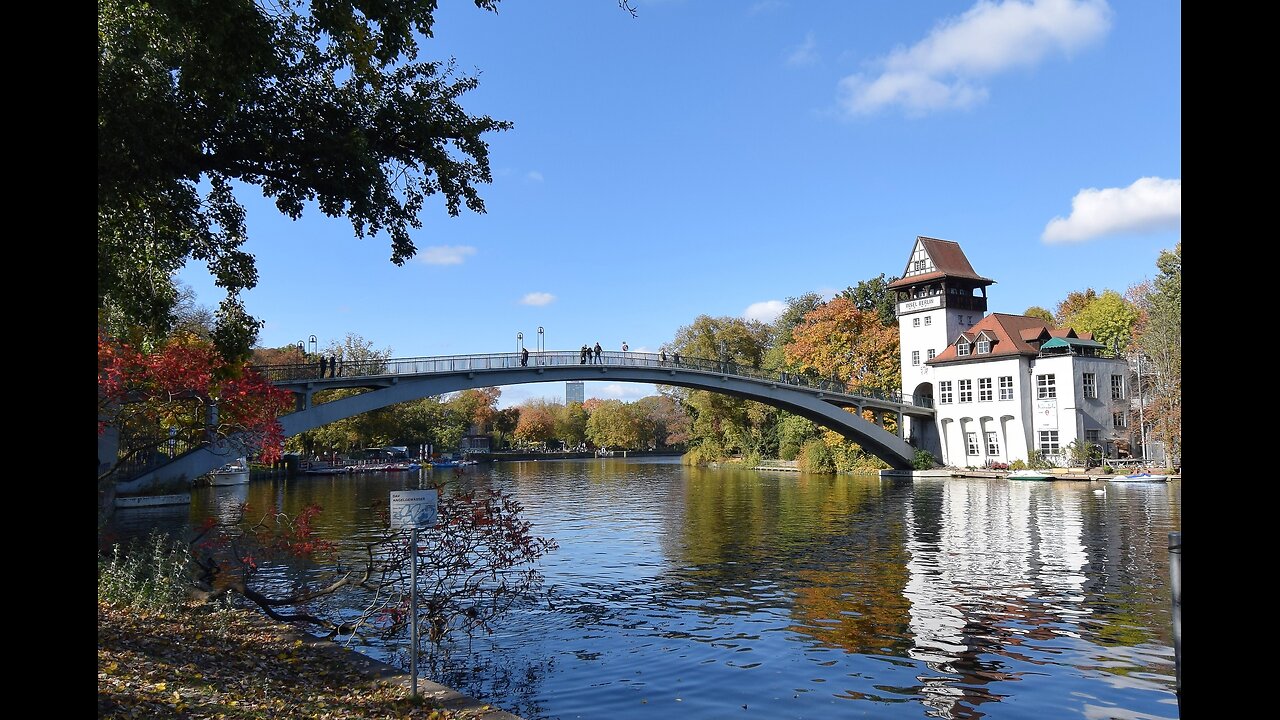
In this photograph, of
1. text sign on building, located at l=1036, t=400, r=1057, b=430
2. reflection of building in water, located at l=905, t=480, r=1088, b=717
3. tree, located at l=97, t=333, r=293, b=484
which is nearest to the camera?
reflection of building in water, located at l=905, t=480, r=1088, b=717

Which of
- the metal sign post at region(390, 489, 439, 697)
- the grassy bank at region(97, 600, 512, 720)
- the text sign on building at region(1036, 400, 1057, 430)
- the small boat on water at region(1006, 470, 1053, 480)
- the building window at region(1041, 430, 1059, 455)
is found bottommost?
the small boat on water at region(1006, 470, 1053, 480)

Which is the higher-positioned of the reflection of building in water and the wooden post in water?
the wooden post in water

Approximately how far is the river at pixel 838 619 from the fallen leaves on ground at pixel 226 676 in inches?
63.9

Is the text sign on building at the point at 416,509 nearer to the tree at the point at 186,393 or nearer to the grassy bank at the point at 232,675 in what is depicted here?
the grassy bank at the point at 232,675

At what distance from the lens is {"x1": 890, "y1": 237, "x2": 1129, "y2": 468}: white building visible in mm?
48312

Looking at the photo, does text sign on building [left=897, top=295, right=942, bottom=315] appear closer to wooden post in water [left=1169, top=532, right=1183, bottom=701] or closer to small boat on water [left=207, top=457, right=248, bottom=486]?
small boat on water [left=207, top=457, right=248, bottom=486]

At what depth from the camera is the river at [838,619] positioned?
9500 mm

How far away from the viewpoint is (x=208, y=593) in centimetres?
1265

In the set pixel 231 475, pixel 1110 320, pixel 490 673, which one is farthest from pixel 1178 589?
pixel 1110 320

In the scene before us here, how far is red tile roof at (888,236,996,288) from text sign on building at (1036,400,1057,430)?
1104cm

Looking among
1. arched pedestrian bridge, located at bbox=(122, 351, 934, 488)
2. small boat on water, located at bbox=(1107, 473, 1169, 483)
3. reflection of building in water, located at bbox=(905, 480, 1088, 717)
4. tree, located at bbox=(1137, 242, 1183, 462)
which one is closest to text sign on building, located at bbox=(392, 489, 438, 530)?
reflection of building in water, located at bbox=(905, 480, 1088, 717)

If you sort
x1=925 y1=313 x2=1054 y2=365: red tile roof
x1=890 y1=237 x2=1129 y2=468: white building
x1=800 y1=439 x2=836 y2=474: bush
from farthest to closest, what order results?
x1=800 y1=439 x2=836 y2=474: bush < x1=925 y1=313 x2=1054 y2=365: red tile roof < x1=890 y1=237 x2=1129 y2=468: white building

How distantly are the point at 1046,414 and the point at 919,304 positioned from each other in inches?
469
